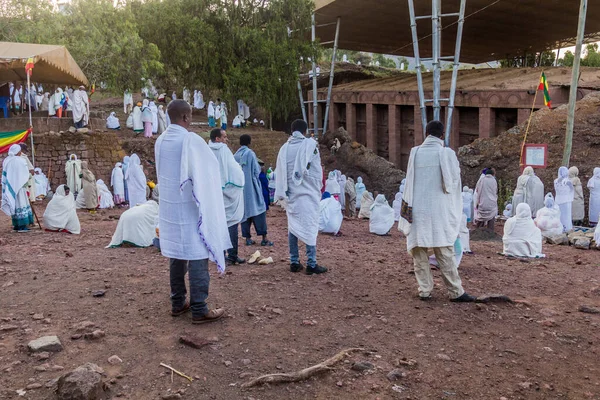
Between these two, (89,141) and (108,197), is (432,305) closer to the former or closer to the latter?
(108,197)

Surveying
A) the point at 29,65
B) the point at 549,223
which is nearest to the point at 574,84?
the point at 549,223

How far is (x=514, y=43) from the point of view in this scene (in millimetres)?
A: 35125

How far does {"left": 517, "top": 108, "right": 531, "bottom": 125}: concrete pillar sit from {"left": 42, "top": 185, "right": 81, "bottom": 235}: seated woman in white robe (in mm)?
13424

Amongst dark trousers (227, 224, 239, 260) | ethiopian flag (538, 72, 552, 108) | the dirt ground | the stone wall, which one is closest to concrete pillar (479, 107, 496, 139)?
ethiopian flag (538, 72, 552, 108)

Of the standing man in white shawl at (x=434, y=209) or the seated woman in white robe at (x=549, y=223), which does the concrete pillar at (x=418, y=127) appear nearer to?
the seated woman in white robe at (x=549, y=223)

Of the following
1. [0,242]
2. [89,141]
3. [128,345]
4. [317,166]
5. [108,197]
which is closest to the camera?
[128,345]

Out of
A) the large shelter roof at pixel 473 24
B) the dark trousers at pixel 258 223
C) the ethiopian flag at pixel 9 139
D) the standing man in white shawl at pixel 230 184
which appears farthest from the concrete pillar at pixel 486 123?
the standing man in white shawl at pixel 230 184

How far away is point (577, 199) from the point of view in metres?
14.4

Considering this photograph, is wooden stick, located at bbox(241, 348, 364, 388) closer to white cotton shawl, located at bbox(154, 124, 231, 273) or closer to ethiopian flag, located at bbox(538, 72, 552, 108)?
white cotton shawl, located at bbox(154, 124, 231, 273)

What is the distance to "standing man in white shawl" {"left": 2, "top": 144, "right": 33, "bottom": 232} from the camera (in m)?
9.93

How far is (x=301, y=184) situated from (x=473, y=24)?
24855mm

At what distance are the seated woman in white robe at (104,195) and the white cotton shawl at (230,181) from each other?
1115 cm

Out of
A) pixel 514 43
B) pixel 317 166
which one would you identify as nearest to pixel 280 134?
pixel 514 43

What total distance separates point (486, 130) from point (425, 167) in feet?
49.2
